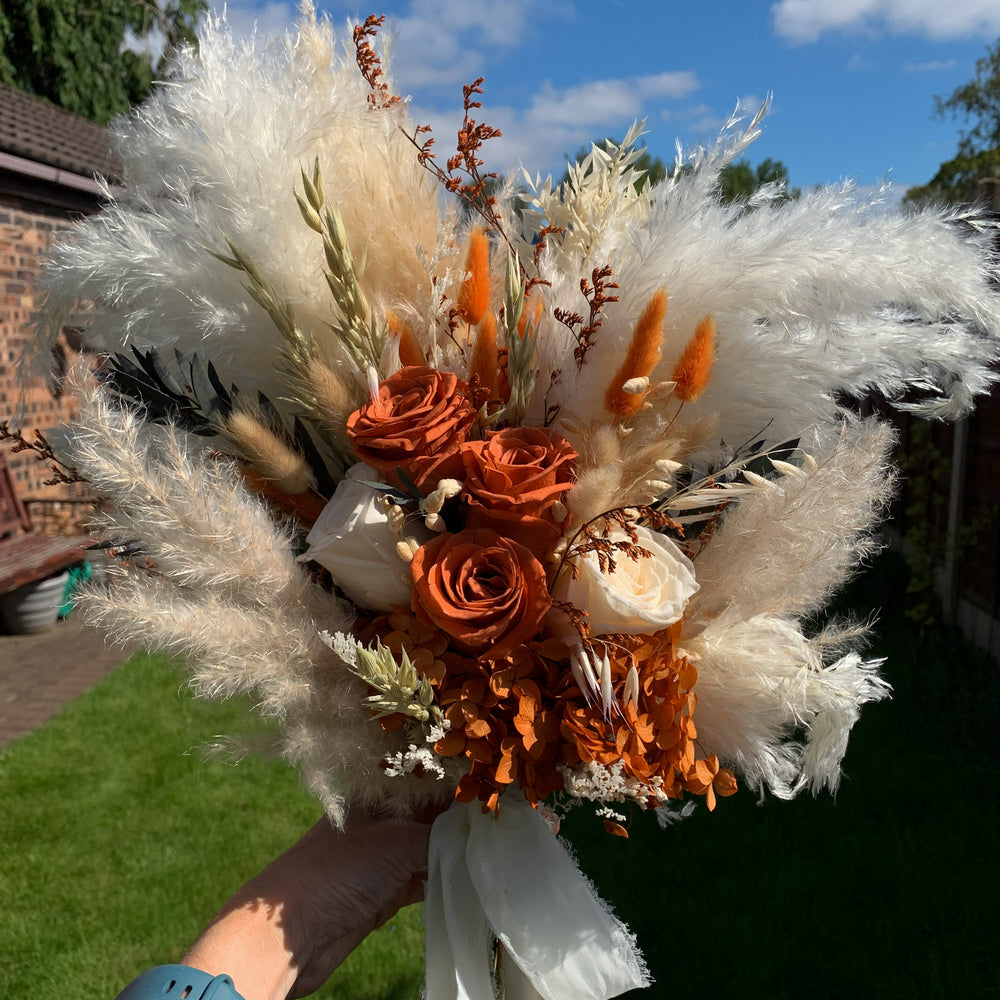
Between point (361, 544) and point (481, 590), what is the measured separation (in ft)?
0.63

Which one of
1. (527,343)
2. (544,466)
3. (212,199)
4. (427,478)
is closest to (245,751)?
(427,478)

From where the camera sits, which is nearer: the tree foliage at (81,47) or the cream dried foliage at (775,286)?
the cream dried foliage at (775,286)

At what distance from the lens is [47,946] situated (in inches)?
133

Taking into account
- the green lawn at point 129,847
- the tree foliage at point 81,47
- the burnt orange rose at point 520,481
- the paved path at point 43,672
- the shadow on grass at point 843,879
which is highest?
the tree foliage at point 81,47

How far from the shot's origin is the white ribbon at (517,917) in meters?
1.31

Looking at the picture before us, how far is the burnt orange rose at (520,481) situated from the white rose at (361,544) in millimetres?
131

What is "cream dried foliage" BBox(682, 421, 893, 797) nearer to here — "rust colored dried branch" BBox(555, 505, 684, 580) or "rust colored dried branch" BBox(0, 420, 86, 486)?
"rust colored dried branch" BBox(555, 505, 684, 580)

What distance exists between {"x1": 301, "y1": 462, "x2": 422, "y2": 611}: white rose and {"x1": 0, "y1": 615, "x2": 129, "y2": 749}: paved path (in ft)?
14.9

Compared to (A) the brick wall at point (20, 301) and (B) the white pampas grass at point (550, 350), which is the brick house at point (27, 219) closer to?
(A) the brick wall at point (20, 301)

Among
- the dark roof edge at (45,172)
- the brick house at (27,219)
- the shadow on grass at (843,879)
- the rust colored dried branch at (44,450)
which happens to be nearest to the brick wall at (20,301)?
the brick house at (27,219)

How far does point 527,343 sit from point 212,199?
0.57m

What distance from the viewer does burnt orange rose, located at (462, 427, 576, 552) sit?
115cm

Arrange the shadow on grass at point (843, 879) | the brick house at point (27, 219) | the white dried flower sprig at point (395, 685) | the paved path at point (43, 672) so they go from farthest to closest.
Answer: the brick house at point (27, 219) → the paved path at point (43, 672) → the shadow on grass at point (843, 879) → the white dried flower sprig at point (395, 685)

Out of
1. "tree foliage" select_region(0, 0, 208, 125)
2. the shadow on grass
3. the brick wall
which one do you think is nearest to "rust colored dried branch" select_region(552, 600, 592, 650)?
the shadow on grass
